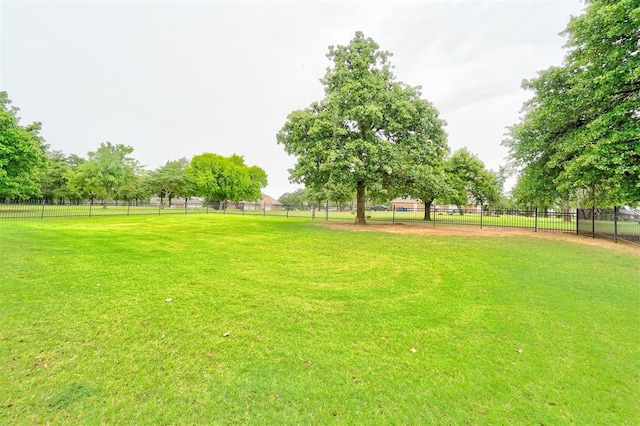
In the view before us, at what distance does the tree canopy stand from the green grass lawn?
8745 millimetres

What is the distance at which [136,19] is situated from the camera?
54.0ft

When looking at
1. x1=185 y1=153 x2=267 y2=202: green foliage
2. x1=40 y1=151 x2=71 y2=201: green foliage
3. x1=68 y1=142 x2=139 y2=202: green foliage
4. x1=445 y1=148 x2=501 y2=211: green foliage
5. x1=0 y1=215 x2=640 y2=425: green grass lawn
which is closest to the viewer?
x1=0 y1=215 x2=640 y2=425: green grass lawn

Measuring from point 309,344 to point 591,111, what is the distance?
16.0m

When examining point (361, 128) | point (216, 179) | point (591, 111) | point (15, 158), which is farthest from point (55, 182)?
point (591, 111)

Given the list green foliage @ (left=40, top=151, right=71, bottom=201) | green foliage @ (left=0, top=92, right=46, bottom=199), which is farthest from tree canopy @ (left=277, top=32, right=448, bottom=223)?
green foliage @ (left=40, top=151, right=71, bottom=201)

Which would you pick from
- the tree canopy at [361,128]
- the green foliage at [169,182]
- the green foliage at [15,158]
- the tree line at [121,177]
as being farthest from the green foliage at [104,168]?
the tree canopy at [361,128]

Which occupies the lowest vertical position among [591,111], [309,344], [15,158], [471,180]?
[309,344]

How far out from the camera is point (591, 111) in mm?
11828

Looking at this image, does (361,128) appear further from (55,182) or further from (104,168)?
(55,182)

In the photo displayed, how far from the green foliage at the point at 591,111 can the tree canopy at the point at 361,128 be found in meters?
4.72

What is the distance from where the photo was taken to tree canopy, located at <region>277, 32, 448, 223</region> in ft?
45.9

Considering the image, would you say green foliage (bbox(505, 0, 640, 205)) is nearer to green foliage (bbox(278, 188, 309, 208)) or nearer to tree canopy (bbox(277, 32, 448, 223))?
tree canopy (bbox(277, 32, 448, 223))

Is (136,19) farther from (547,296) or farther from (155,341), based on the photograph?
(547,296)

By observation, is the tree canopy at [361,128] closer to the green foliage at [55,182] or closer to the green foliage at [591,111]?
the green foliage at [591,111]
